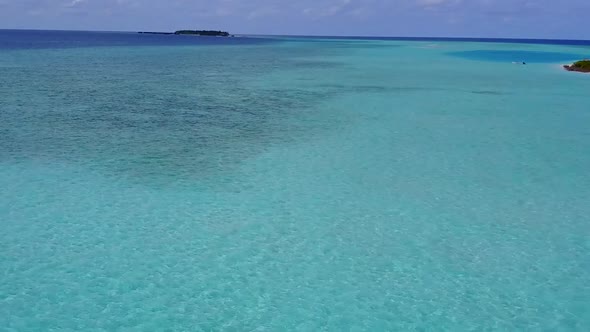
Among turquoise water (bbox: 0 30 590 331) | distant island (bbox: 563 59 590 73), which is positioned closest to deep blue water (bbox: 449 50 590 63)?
distant island (bbox: 563 59 590 73)

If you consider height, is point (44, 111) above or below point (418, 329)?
above

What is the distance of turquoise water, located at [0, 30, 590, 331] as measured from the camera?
9.92 metres

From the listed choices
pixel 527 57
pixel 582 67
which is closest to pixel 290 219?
pixel 582 67

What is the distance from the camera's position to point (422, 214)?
1464 centimetres

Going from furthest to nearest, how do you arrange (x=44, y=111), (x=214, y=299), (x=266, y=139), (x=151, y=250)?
(x=44, y=111) → (x=266, y=139) → (x=151, y=250) → (x=214, y=299)

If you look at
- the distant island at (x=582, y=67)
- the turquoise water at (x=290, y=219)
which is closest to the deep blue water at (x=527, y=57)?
the distant island at (x=582, y=67)

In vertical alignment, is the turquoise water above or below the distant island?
below

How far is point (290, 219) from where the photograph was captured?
46.7 feet

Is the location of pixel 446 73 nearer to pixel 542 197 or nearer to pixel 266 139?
pixel 266 139

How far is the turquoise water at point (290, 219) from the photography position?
992 centimetres

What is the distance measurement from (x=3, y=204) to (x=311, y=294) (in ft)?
31.3

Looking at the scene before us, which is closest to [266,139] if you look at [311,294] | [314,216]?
[314,216]

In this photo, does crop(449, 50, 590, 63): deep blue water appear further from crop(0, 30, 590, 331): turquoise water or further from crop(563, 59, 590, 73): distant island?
crop(0, 30, 590, 331): turquoise water

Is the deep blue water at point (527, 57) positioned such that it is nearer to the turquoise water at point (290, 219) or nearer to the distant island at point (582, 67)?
the distant island at point (582, 67)
